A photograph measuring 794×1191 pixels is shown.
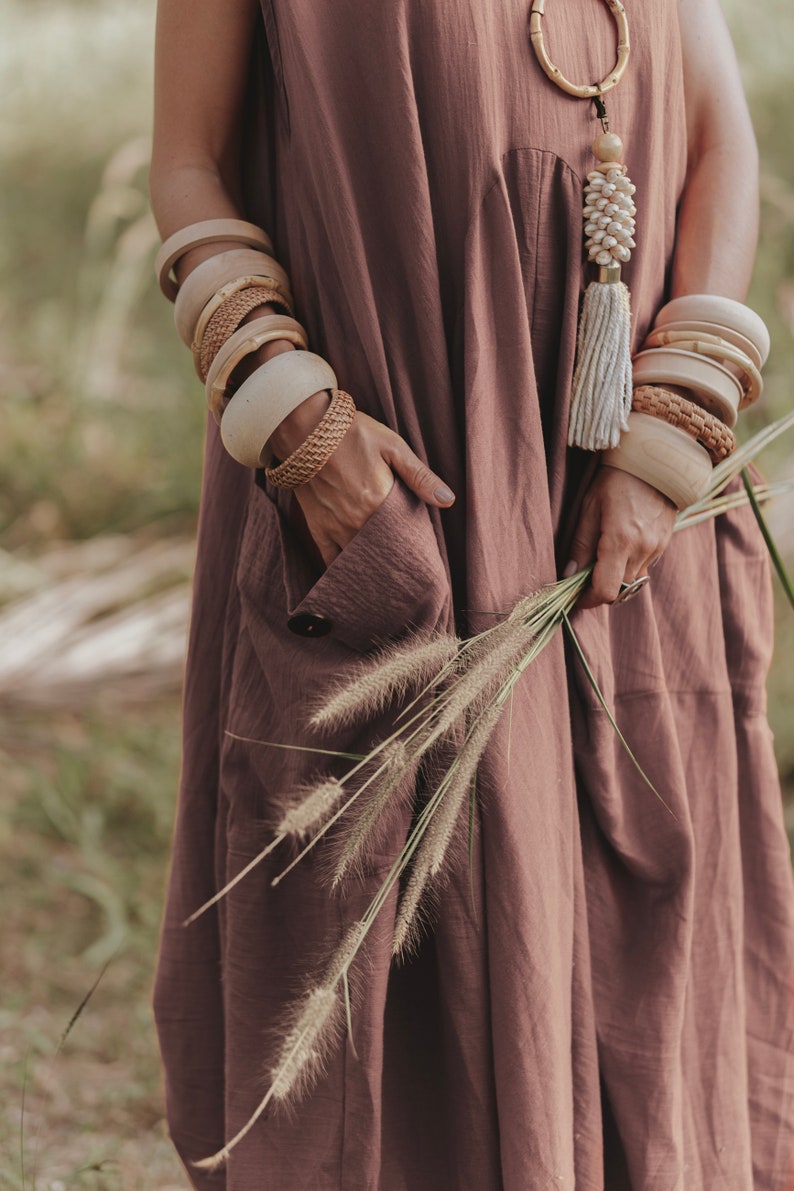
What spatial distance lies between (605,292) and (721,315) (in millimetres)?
86

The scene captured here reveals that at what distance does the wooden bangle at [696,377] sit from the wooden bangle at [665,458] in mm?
31

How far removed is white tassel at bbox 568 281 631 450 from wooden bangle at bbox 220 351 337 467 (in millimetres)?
177

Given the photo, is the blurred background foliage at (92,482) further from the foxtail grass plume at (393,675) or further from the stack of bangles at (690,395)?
the stack of bangles at (690,395)

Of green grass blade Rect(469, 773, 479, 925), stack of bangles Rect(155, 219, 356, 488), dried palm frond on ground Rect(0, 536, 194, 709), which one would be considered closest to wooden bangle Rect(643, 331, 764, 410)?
stack of bangles Rect(155, 219, 356, 488)

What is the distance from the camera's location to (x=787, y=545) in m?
2.40

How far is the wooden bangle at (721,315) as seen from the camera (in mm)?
770

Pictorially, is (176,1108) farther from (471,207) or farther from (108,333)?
(108,333)

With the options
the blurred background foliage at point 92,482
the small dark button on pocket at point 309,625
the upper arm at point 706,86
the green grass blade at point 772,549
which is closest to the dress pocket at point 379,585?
the small dark button on pocket at point 309,625

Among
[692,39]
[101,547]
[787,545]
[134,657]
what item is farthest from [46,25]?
[692,39]

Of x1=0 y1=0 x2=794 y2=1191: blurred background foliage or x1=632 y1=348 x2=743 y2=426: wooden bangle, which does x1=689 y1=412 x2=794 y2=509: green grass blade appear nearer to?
x1=632 y1=348 x2=743 y2=426: wooden bangle

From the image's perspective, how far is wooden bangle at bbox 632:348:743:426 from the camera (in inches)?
29.9

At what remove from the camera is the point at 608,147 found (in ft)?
2.40

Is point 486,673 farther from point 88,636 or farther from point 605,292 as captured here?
point 88,636

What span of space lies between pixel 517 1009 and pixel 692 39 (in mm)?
734
